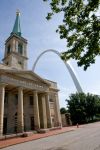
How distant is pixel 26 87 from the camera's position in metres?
29.6

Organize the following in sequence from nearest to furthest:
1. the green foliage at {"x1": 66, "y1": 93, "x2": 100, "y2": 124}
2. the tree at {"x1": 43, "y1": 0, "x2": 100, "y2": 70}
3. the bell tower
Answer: the tree at {"x1": 43, "y1": 0, "x2": 100, "y2": 70}, the bell tower, the green foliage at {"x1": 66, "y1": 93, "x2": 100, "y2": 124}

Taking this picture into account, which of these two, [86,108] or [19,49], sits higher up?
[19,49]

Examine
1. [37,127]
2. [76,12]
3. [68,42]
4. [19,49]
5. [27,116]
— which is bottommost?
[37,127]

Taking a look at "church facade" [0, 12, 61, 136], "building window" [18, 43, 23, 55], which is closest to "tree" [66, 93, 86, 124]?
"church facade" [0, 12, 61, 136]

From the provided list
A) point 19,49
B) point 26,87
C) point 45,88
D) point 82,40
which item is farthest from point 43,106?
point 82,40

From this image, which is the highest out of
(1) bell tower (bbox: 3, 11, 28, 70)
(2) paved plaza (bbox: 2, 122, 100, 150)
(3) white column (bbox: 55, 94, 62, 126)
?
(1) bell tower (bbox: 3, 11, 28, 70)

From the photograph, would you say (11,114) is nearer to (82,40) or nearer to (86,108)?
(82,40)

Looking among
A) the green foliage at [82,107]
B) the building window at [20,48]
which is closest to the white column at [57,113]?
the green foliage at [82,107]

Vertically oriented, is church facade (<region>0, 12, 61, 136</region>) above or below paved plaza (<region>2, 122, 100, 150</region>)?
above

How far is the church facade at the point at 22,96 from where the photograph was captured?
87.5ft

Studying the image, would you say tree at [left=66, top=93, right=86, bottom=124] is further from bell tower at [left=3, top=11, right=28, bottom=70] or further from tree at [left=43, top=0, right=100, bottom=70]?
tree at [left=43, top=0, right=100, bottom=70]

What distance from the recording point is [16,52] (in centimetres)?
3944

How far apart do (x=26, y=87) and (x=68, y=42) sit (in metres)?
20.1

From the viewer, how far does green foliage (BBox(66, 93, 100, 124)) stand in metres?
47.1
